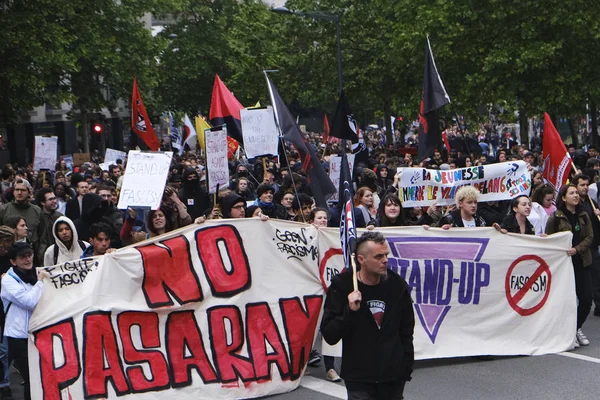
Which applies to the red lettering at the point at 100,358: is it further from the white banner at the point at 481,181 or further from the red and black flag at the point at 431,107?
the red and black flag at the point at 431,107

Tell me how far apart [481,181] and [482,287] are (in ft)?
9.54

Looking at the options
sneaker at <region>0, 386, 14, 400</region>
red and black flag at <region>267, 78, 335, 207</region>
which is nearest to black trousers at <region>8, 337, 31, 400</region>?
sneaker at <region>0, 386, 14, 400</region>

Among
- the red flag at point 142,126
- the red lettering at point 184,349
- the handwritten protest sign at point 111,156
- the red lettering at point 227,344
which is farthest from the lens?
the handwritten protest sign at point 111,156

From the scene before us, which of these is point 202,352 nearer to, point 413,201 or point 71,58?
point 413,201

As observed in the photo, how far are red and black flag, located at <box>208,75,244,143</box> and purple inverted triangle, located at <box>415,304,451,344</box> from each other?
24.7ft

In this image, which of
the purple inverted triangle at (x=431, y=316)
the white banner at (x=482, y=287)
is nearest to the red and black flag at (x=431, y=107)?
the white banner at (x=482, y=287)

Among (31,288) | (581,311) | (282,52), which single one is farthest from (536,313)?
(282,52)

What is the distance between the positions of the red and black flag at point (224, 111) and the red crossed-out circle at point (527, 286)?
7512 millimetres

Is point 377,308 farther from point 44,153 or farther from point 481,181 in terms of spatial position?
point 44,153

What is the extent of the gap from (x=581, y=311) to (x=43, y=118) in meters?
42.4

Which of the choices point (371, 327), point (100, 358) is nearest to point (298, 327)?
point (100, 358)

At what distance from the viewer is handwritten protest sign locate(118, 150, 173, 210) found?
945 cm

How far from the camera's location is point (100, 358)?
7906 mm

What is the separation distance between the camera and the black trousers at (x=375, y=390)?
18.7 ft
